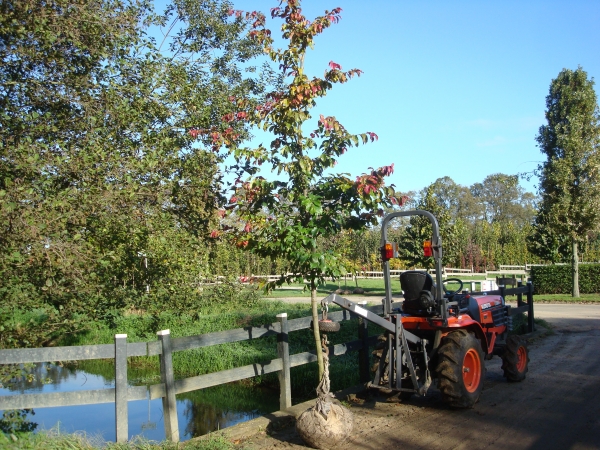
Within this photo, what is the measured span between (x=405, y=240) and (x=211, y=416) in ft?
65.8

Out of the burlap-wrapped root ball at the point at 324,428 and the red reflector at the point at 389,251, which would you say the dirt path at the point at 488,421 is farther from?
the red reflector at the point at 389,251

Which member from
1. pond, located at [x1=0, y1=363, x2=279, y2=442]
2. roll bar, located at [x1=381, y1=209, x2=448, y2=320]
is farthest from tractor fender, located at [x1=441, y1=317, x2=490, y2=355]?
pond, located at [x1=0, y1=363, x2=279, y2=442]

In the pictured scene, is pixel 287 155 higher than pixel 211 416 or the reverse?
higher

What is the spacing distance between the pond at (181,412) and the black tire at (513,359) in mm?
4137

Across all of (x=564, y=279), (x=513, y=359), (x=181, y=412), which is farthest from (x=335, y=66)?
(x=564, y=279)

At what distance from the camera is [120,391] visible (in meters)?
→ 5.25

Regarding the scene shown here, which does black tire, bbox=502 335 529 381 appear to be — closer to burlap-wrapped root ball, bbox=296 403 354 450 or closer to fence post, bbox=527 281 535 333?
burlap-wrapped root ball, bbox=296 403 354 450

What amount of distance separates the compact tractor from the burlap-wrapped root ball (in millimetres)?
1109

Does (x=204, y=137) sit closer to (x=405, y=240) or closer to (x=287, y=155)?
(x=287, y=155)

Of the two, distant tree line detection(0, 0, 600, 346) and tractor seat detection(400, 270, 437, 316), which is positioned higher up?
distant tree line detection(0, 0, 600, 346)

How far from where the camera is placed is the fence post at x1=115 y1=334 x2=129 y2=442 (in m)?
5.21

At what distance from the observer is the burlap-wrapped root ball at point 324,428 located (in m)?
5.25

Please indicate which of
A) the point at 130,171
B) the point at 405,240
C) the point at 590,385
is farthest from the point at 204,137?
the point at 405,240

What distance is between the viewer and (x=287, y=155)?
6.35 meters
